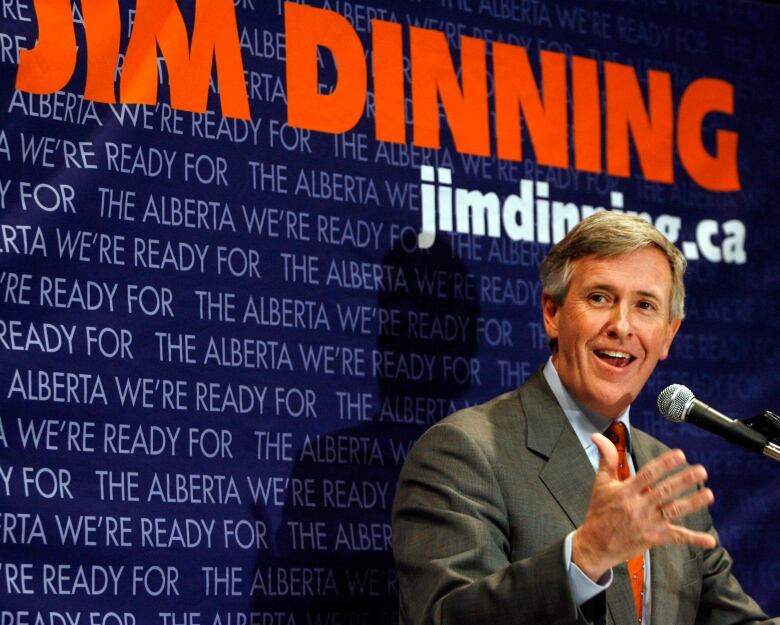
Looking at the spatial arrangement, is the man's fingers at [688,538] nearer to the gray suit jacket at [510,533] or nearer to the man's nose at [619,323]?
the gray suit jacket at [510,533]

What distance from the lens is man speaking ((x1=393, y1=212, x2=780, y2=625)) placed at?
235 centimetres

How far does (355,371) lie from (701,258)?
1171mm

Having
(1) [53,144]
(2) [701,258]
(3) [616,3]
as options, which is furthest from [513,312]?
(1) [53,144]

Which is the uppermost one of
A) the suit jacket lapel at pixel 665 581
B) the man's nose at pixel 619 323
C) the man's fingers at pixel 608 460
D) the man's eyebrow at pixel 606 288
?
the man's eyebrow at pixel 606 288

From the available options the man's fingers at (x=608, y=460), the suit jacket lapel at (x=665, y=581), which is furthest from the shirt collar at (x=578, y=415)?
the man's fingers at (x=608, y=460)

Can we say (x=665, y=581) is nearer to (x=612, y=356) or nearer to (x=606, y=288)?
(x=612, y=356)

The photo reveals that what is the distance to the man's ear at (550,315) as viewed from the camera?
3066 mm

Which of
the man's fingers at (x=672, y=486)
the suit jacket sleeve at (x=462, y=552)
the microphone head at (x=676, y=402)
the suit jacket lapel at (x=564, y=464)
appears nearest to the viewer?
the man's fingers at (x=672, y=486)

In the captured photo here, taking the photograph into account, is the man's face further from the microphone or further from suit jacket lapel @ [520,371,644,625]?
the microphone

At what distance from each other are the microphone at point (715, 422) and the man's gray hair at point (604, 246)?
0.52m

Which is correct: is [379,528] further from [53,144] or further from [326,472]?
[53,144]

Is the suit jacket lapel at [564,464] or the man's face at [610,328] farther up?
the man's face at [610,328]

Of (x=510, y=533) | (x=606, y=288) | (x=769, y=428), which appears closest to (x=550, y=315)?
(x=606, y=288)

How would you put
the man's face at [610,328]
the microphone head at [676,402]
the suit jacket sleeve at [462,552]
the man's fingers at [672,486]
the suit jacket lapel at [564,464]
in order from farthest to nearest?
the man's face at [610,328] → the suit jacket lapel at [564,464] → the microphone head at [676,402] → the suit jacket sleeve at [462,552] → the man's fingers at [672,486]
